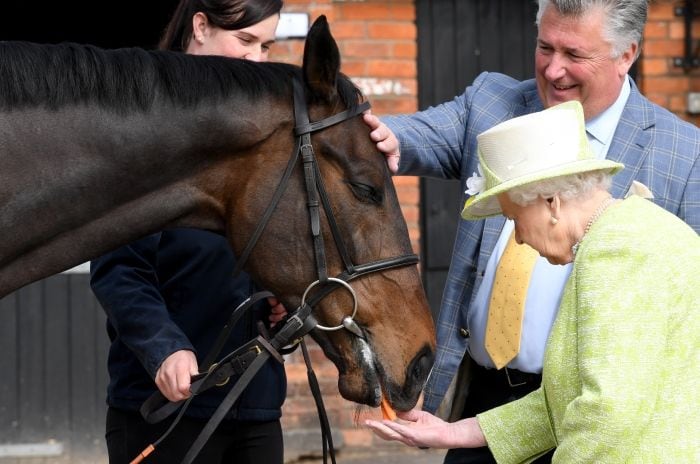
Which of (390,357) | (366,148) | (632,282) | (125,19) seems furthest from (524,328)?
(125,19)

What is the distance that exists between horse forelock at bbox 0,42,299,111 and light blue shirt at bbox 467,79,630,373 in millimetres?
785

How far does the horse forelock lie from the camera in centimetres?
261

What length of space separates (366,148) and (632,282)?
0.90 metres

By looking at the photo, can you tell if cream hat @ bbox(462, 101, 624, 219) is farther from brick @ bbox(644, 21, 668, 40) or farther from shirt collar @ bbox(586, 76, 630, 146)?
brick @ bbox(644, 21, 668, 40)

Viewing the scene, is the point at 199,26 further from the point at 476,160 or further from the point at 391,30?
the point at 391,30

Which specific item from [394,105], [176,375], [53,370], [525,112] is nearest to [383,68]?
[394,105]

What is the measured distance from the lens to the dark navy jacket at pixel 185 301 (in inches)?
122

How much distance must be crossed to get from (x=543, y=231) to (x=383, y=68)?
3.92m

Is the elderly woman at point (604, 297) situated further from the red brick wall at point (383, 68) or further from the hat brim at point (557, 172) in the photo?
the red brick wall at point (383, 68)

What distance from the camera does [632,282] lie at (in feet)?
7.19

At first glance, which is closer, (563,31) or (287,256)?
(287,256)

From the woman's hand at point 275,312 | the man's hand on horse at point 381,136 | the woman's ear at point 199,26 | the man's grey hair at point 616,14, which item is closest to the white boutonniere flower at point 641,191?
the man's grey hair at point 616,14

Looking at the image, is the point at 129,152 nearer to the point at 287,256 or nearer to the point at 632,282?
the point at 287,256

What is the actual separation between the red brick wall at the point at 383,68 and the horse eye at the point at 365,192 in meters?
3.24
